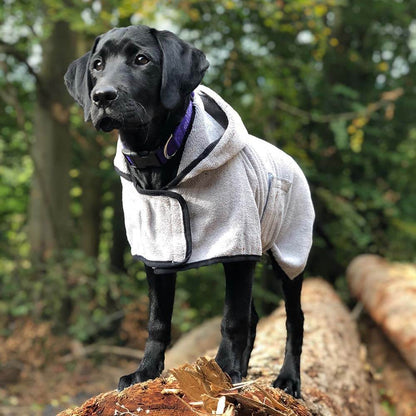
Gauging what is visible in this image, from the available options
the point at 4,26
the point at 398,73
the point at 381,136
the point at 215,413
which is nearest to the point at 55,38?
the point at 4,26

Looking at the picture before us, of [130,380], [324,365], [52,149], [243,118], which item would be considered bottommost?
[52,149]

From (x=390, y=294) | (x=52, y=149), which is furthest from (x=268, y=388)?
(x=52, y=149)

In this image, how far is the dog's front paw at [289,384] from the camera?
3.03 meters

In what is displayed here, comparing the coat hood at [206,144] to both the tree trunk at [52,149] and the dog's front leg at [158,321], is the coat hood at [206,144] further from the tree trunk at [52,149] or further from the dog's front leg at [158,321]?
the tree trunk at [52,149]

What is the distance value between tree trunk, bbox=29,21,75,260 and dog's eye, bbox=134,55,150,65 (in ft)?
18.6

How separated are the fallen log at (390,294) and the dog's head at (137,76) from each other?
13.5 ft

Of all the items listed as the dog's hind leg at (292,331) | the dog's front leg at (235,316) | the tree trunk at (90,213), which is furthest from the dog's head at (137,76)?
the tree trunk at (90,213)

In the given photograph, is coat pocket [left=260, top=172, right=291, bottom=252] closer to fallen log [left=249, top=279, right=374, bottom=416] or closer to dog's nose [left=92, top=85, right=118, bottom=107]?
fallen log [left=249, top=279, right=374, bottom=416]

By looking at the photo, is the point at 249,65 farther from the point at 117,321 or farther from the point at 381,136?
the point at 117,321

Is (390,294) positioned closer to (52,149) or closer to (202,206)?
(52,149)

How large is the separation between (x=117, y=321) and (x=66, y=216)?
5.09 ft

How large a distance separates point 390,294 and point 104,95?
5338mm

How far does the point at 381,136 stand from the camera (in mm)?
9781

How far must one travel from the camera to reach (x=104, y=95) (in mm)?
2316
